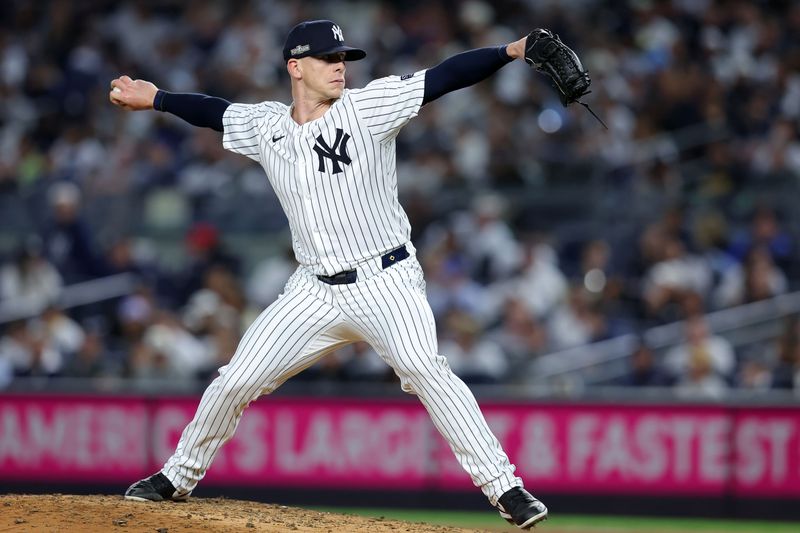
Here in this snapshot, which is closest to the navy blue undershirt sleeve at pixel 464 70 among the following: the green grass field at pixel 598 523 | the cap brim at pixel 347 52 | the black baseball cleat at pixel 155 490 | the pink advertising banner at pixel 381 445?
the cap brim at pixel 347 52

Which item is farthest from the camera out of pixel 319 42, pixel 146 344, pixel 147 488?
pixel 146 344

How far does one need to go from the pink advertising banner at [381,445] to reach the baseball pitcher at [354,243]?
437cm

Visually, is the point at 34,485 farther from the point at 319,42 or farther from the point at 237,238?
the point at 319,42

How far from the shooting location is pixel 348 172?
5.26 metres

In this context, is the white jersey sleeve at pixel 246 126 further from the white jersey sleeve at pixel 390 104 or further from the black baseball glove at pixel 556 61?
the black baseball glove at pixel 556 61

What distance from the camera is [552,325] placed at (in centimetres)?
1079

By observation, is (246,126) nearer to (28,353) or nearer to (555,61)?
(555,61)

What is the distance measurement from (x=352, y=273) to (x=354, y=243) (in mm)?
123

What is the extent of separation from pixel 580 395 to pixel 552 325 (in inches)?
43.8

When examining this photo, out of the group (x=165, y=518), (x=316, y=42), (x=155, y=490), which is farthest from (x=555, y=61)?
(x=155, y=490)

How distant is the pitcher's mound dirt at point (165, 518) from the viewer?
530 centimetres

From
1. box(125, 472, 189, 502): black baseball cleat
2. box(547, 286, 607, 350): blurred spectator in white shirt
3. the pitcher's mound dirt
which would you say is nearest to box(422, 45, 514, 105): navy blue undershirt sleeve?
the pitcher's mound dirt

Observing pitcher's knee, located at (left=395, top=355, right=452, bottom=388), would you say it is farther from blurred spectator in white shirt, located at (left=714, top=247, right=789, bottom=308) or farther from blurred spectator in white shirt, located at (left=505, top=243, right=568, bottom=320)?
blurred spectator in white shirt, located at (left=714, top=247, right=789, bottom=308)

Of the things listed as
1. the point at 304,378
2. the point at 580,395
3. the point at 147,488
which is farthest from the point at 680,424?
the point at 147,488
